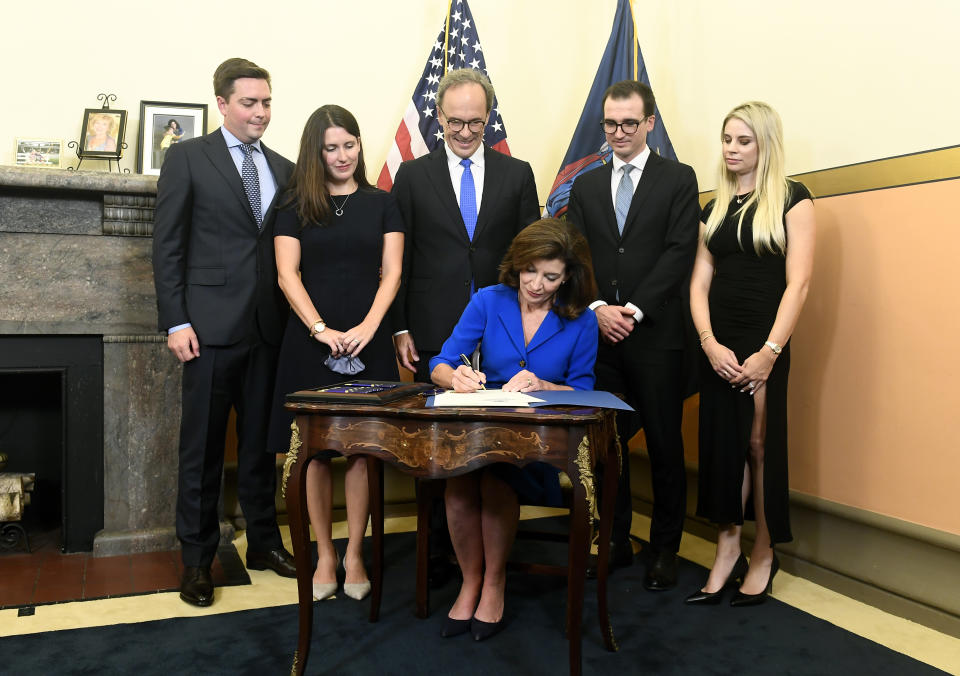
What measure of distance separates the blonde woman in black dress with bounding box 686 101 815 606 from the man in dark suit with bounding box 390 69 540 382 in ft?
2.54

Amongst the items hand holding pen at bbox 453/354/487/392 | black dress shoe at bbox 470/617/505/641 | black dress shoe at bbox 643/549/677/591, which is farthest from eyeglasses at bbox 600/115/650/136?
black dress shoe at bbox 470/617/505/641

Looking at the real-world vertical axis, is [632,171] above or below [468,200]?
above

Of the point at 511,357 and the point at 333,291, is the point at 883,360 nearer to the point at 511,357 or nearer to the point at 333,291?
the point at 511,357

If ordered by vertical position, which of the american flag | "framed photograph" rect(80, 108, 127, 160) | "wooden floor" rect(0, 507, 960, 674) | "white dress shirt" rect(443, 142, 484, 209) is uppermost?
the american flag

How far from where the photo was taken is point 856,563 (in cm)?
316

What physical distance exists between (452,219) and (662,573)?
1.53 m

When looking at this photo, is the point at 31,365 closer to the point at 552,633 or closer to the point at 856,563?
the point at 552,633

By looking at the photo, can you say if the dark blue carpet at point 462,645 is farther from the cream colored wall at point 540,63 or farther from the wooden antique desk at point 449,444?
the cream colored wall at point 540,63

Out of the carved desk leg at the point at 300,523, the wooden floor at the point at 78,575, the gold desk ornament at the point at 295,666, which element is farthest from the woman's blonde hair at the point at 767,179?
the wooden floor at the point at 78,575

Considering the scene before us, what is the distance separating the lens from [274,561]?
3283 mm

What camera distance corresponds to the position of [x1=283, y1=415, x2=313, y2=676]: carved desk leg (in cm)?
229

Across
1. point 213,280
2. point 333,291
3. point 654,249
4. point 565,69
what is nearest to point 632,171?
point 654,249

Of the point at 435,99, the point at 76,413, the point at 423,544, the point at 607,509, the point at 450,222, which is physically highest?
the point at 435,99

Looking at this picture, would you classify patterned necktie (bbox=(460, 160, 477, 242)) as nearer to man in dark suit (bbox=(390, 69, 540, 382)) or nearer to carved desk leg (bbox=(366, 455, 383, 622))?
man in dark suit (bbox=(390, 69, 540, 382))
